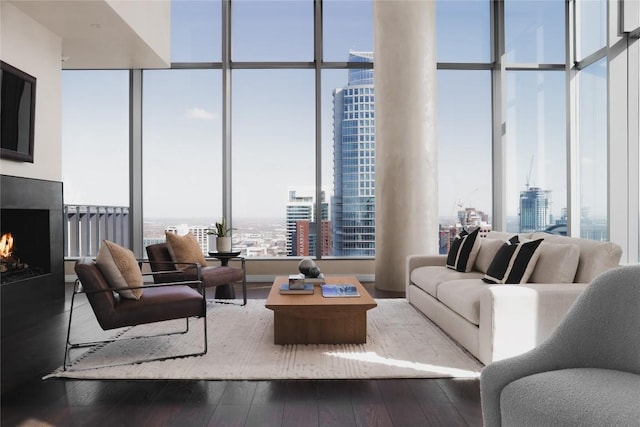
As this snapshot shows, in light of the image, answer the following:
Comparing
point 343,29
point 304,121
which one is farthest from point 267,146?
point 343,29

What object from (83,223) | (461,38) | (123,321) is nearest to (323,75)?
(461,38)

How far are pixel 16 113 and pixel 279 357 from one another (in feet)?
11.8

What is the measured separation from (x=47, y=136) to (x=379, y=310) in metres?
4.01

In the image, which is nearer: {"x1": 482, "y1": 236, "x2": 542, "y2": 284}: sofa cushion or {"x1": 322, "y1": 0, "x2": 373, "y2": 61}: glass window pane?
{"x1": 482, "y1": 236, "x2": 542, "y2": 284}: sofa cushion

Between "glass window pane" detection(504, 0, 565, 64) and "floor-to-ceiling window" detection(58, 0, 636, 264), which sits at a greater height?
"glass window pane" detection(504, 0, 565, 64)

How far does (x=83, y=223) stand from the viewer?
291 inches

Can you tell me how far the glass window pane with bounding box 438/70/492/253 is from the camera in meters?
7.41

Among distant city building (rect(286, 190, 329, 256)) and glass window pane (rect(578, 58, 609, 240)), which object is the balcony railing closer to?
distant city building (rect(286, 190, 329, 256))

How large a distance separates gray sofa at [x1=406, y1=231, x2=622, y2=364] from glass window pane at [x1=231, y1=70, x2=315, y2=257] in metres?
3.50

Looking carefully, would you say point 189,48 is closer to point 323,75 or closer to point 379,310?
point 323,75

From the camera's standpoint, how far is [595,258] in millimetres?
3309

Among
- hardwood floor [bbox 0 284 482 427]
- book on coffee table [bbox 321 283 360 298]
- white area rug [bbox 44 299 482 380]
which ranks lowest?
hardwood floor [bbox 0 284 482 427]

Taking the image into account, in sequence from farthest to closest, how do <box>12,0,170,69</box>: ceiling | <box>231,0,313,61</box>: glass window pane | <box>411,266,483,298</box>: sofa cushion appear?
<box>231,0,313,61</box>: glass window pane → <box>12,0,170,69</box>: ceiling → <box>411,266,483,298</box>: sofa cushion

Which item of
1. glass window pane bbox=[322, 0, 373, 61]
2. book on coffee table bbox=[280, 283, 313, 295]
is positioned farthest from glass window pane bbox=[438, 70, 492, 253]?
book on coffee table bbox=[280, 283, 313, 295]
